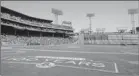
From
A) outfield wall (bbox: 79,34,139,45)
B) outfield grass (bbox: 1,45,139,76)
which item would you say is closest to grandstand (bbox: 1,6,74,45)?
outfield wall (bbox: 79,34,139,45)

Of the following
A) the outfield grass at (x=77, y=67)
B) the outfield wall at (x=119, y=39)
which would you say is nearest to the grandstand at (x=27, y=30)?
the outfield wall at (x=119, y=39)

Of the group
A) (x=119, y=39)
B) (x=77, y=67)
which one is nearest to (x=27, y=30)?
(x=119, y=39)

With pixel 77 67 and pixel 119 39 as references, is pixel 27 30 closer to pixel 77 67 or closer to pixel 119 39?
pixel 119 39

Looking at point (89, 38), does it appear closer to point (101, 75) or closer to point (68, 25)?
point (68, 25)

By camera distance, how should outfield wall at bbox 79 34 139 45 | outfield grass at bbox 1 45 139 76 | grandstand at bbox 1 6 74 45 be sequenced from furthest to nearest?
outfield wall at bbox 79 34 139 45 < grandstand at bbox 1 6 74 45 < outfield grass at bbox 1 45 139 76

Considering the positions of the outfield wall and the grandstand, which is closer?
the grandstand

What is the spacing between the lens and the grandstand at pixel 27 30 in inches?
1248

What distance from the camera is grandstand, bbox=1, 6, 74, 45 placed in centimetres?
3171

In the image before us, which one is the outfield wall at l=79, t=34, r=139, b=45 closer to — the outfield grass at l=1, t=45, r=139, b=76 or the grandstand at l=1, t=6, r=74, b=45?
the grandstand at l=1, t=6, r=74, b=45

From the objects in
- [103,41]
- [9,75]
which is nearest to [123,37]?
[103,41]

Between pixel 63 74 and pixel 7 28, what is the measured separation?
116 feet

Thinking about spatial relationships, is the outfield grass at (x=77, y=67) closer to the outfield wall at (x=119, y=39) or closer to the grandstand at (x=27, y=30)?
the grandstand at (x=27, y=30)

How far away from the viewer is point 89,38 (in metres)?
45.8

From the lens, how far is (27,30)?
133ft
